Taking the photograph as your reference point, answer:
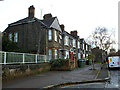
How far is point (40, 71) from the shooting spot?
14.6 meters

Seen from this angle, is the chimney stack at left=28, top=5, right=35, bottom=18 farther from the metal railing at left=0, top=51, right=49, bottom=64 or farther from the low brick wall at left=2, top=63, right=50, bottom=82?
A: the low brick wall at left=2, top=63, right=50, bottom=82

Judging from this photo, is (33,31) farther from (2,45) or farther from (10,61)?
(10,61)

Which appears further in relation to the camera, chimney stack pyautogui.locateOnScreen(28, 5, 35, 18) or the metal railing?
chimney stack pyautogui.locateOnScreen(28, 5, 35, 18)

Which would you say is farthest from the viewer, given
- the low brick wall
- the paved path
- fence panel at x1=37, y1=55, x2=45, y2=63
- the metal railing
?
fence panel at x1=37, y1=55, x2=45, y2=63

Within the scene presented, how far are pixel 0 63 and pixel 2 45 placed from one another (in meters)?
9.08

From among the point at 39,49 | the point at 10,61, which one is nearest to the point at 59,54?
the point at 39,49

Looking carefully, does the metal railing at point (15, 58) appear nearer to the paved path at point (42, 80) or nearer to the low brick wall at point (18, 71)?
the low brick wall at point (18, 71)

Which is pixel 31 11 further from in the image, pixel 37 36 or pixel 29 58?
pixel 29 58

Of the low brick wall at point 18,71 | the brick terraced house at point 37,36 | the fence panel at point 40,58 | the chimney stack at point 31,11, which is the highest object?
the chimney stack at point 31,11

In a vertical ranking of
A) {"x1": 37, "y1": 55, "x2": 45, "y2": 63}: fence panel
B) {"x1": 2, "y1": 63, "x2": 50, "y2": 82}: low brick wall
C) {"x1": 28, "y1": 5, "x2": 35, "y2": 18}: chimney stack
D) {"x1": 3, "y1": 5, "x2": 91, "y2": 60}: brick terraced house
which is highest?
{"x1": 28, "y1": 5, "x2": 35, "y2": 18}: chimney stack

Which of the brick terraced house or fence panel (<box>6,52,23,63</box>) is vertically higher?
the brick terraced house

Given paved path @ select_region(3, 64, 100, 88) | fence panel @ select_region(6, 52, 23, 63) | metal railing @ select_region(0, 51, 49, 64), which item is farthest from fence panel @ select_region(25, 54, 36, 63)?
paved path @ select_region(3, 64, 100, 88)

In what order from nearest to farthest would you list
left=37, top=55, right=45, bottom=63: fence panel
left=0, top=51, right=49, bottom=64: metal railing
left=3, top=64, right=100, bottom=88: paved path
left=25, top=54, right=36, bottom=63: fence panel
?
left=3, top=64, right=100, bottom=88: paved path → left=0, top=51, right=49, bottom=64: metal railing → left=25, top=54, right=36, bottom=63: fence panel → left=37, top=55, right=45, bottom=63: fence panel

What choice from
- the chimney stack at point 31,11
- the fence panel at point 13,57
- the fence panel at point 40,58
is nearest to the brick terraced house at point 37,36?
the chimney stack at point 31,11
